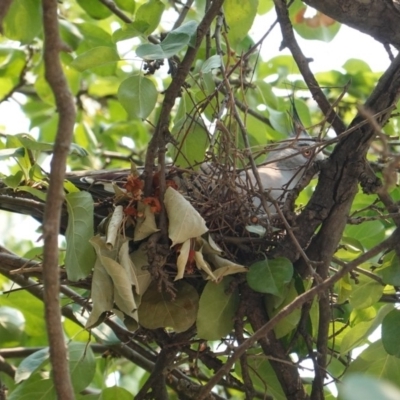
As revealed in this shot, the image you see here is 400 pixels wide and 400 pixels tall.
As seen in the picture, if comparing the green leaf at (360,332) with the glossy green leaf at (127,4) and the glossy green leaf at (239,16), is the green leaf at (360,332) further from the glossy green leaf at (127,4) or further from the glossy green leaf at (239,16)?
the glossy green leaf at (127,4)

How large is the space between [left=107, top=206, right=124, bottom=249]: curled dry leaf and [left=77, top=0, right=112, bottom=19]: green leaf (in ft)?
3.08

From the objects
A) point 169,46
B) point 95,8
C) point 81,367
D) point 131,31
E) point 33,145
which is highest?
point 95,8

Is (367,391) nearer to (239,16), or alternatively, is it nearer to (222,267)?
(222,267)

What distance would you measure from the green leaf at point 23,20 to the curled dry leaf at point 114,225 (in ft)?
1.93

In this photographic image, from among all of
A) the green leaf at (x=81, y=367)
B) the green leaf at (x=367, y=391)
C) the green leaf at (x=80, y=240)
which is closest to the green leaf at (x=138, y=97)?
the green leaf at (x=80, y=240)

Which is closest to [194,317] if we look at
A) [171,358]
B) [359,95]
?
[171,358]

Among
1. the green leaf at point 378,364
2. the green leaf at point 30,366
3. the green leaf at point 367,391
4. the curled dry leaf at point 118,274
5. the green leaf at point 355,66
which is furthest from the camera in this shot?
the green leaf at point 355,66

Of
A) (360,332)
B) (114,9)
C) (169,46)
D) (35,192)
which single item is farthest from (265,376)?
(114,9)

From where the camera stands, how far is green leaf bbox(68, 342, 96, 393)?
5.71 ft

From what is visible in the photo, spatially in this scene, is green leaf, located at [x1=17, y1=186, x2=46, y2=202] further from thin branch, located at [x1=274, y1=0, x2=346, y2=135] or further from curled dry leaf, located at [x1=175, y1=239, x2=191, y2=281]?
thin branch, located at [x1=274, y1=0, x2=346, y2=135]

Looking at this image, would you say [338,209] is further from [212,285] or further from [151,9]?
[151,9]

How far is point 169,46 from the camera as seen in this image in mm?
1513

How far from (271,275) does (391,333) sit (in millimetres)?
302

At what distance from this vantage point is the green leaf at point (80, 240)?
1.47 meters
